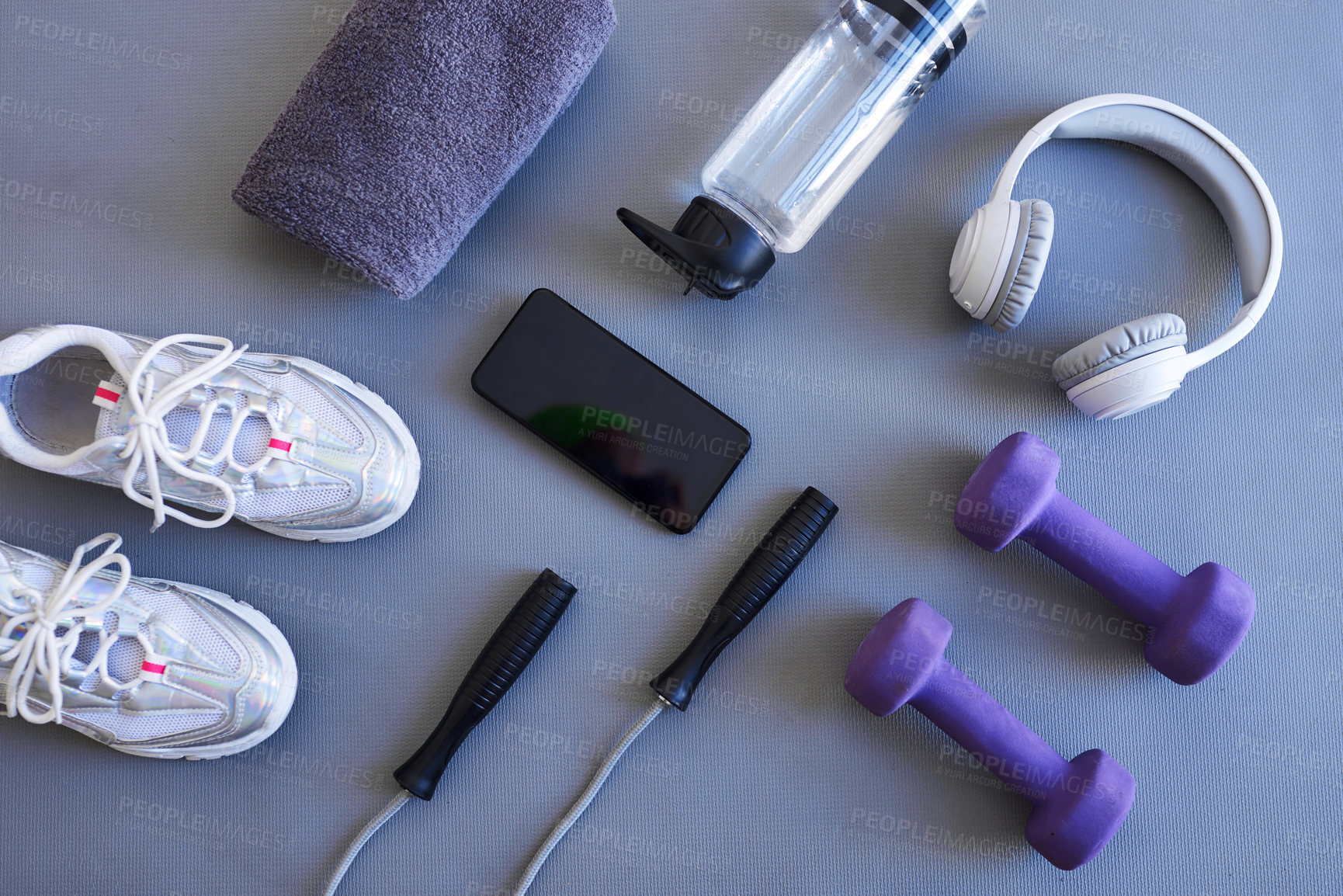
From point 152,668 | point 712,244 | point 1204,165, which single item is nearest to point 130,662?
point 152,668

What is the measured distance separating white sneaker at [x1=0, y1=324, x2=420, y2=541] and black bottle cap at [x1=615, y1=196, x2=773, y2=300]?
0.28m

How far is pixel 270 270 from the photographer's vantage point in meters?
0.77

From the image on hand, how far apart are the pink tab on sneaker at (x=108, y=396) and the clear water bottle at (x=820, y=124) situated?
439 millimetres

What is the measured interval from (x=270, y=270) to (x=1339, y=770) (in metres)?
1.05

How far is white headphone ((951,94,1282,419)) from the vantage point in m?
0.67

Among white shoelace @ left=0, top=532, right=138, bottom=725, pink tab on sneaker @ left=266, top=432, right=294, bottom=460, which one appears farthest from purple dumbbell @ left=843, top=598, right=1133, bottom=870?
white shoelace @ left=0, top=532, right=138, bottom=725

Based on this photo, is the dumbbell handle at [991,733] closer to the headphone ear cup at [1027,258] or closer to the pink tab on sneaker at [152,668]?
the headphone ear cup at [1027,258]

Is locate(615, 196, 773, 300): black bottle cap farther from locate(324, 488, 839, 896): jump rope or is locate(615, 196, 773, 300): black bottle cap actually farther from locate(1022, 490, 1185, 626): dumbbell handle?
locate(1022, 490, 1185, 626): dumbbell handle

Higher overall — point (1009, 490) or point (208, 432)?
point (1009, 490)

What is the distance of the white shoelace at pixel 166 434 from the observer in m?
0.67

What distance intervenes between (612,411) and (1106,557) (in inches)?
16.6

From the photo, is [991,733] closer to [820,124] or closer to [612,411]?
[612,411]

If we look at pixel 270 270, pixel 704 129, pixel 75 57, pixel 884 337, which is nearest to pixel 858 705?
pixel 884 337

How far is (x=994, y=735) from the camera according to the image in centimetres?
68
